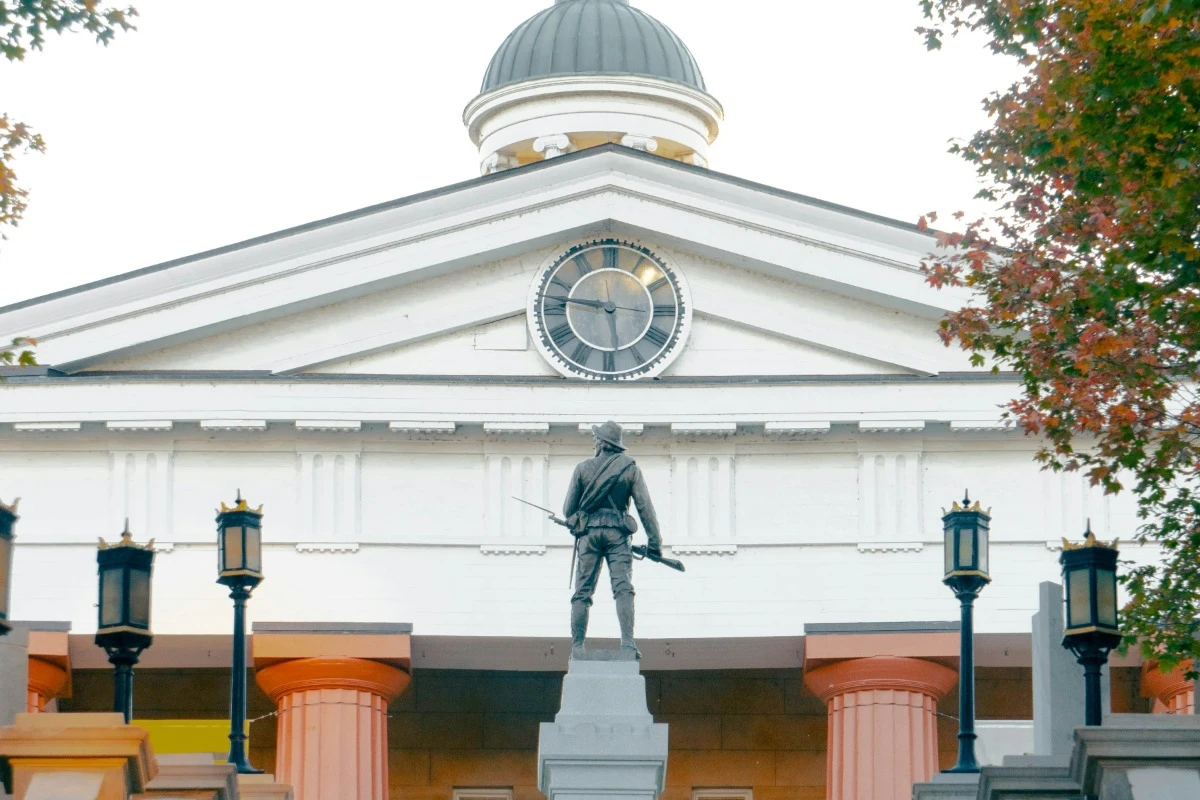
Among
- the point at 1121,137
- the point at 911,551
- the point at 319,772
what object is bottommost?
the point at 319,772

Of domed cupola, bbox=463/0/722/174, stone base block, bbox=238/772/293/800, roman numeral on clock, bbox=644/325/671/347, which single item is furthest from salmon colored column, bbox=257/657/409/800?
domed cupola, bbox=463/0/722/174

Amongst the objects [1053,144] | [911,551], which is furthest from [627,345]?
[1053,144]

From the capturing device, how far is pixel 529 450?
40.9 metres

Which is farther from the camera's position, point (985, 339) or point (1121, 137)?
point (985, 339)

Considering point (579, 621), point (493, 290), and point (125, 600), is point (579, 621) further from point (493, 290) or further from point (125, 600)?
point (493, 290)

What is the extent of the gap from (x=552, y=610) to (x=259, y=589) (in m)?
3.40

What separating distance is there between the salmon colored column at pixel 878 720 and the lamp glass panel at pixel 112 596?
1241cm

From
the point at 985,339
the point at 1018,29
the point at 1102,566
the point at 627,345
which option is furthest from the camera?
the point at 627,345

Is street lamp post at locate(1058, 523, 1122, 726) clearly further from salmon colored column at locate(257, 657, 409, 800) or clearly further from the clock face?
the clock face

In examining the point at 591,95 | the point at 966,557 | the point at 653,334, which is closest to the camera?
the point at 966,557

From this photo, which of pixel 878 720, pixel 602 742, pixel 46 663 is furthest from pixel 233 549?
pixel 878 720

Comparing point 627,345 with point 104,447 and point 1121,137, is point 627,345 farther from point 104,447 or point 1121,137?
point 1121,137

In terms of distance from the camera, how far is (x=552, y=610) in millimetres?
40344

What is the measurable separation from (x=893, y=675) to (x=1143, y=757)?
17350 millimetres
